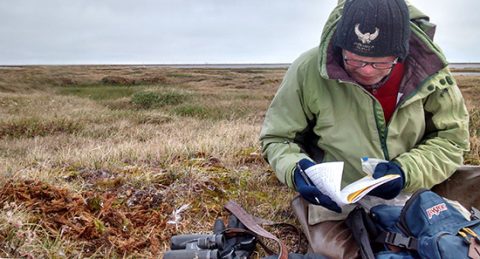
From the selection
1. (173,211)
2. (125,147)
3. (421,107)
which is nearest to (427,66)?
(421,107)

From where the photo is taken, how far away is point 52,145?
7.73 metres

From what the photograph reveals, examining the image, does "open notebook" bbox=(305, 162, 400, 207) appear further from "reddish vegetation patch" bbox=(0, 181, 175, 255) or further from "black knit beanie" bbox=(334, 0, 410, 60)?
"reddish vegetation patch" bbox=(0, 181, 175, 255)

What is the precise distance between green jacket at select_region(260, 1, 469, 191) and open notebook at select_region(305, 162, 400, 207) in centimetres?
26

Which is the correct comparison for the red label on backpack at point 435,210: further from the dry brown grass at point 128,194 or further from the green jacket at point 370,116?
the dry brown grass at point 128,194

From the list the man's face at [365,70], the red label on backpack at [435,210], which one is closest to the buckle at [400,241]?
the red label on backpack at [435,210]

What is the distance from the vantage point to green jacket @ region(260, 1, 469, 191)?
254 centimetres

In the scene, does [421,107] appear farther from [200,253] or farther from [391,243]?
[200,253]

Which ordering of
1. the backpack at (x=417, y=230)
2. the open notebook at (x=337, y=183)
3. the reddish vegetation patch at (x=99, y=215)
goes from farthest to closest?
the reddish vegetation patch at (x=99, y=215) → the open notebook at (x=337, y=183) → the backpack at (x=417, y=230)

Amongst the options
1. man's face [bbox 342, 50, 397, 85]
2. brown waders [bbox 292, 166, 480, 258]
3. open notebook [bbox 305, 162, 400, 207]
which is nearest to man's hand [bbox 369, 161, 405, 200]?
open notebook [bbox 305, 162, 400, 207]

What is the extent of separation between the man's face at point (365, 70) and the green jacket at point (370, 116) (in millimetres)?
52

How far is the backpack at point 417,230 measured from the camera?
75.9 inches

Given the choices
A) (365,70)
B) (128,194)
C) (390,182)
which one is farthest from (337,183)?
(128,194)

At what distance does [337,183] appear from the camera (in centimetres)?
212

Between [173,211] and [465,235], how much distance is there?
1.88m
